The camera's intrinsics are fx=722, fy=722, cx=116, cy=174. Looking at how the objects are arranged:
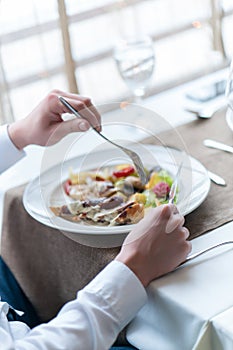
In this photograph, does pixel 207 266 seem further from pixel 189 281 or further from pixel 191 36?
pixel 191 36

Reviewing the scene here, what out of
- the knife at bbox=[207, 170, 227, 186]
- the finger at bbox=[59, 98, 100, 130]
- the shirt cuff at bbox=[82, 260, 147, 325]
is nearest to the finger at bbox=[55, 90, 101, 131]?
the finger at bbox=[59, 98, 100, 130]

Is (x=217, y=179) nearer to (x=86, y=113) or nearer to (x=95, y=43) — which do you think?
(x=86, y=113)

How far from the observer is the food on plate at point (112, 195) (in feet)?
3.84

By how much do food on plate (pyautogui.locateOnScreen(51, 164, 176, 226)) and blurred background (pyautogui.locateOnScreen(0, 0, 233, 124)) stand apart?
33.2 inches

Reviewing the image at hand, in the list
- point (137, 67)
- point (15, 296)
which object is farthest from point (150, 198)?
point (137, 67)

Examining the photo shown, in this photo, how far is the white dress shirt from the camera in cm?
98

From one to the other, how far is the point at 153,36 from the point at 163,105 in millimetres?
820

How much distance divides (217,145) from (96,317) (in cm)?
58

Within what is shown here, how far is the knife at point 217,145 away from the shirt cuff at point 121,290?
49 centimetres

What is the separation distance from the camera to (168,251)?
1059mm

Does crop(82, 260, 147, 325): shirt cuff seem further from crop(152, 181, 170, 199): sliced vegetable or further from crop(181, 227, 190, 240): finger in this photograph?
crop(152, 181, 170, 199): sliced vegetable

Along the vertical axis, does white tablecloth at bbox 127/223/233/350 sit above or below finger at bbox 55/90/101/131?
below

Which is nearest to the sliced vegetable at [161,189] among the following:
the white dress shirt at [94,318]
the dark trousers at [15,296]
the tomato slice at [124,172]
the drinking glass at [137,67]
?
the tomato slice at [124,172]

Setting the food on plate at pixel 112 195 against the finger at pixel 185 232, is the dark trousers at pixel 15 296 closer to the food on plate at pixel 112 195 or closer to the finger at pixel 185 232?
the food on plate at pixel 112 195
